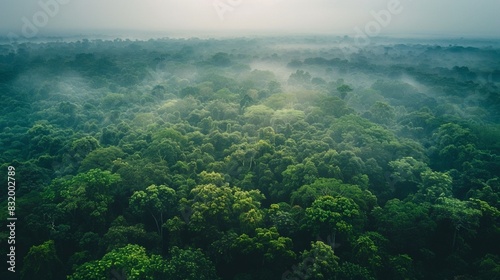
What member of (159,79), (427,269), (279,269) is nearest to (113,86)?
(159,79)

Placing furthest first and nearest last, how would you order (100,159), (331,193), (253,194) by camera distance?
(100,159), (253,194), (331,193)

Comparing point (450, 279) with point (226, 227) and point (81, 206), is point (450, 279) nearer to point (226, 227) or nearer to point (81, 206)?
point (226, 227)

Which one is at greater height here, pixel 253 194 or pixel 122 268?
pixel 253 194

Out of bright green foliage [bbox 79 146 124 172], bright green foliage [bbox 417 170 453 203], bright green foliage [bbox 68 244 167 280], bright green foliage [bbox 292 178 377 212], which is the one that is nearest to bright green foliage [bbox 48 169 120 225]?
bright green foliage [bbox 79 146 124 172]

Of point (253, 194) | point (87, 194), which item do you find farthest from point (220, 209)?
point (87, 194)

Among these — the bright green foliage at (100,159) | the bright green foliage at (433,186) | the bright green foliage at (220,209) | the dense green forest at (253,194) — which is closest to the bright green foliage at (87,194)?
the dense green forest at (253,194)

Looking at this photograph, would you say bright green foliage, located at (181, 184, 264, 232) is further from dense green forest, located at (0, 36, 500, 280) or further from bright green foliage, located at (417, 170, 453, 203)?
bright green foliage, located at (417, 170, 453, 203)

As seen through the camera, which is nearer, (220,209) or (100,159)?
(220,209)

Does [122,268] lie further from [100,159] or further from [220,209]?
[100,159]

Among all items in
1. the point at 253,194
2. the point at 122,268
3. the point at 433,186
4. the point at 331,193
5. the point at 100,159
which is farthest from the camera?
the point at 100,159
